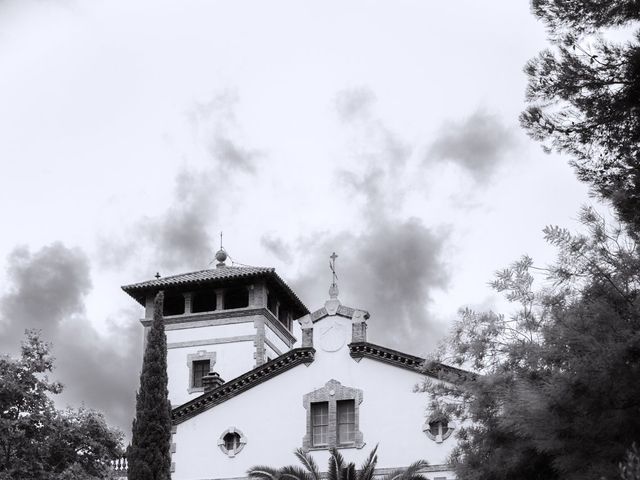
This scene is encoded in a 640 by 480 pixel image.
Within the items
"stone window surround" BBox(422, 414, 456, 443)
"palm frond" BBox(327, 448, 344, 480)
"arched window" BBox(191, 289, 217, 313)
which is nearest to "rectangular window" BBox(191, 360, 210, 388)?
"arched window" BBox(191, 289, 217, 313)

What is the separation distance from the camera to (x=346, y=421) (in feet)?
107

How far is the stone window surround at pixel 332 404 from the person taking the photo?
3222 cm

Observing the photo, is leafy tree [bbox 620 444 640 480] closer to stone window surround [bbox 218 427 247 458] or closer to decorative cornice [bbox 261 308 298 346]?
stone window surround [bbox 218 427 247 458]

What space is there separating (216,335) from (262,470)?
13.0 metres

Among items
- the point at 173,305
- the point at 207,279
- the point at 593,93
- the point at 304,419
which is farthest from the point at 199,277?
the point at 593,93

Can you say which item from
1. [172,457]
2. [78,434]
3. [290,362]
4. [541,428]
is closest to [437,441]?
[290,362]

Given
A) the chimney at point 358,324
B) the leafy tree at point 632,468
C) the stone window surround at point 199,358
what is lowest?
the leafy tree at point 632,468

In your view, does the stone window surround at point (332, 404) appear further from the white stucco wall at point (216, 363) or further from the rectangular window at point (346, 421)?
the white stucco wall at point (216, 363)

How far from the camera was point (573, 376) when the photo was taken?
13750 millimetres

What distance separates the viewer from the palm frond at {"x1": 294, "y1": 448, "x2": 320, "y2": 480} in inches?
1148

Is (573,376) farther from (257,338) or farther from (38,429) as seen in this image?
(257,338)

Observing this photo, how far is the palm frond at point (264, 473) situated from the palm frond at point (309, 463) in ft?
2.79

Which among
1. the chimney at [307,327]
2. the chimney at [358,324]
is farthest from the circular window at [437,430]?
the chimney at [307,327]

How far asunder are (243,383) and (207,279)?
8952 millimetres
